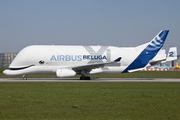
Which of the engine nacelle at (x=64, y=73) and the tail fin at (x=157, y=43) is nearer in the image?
the engine nacelle at (x=64, y=73)

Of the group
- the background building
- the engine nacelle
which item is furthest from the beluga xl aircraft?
the background building

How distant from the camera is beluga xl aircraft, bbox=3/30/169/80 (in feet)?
113

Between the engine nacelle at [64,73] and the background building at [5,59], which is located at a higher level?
the background building at [5,59]

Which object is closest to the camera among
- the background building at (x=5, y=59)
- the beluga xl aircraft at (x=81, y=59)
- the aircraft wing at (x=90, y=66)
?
the aircraft wing at (x=90, y=66)

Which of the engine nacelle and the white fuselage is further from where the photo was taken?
the white fuselage

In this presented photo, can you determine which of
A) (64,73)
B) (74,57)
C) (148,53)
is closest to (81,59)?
(74,57)

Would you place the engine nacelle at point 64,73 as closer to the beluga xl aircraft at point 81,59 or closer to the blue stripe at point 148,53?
the beluga xl aircraft at point 81,59

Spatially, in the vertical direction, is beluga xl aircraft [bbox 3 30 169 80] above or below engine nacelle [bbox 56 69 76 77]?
above

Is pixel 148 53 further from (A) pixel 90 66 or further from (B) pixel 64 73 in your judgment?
(B) pixel 64 73

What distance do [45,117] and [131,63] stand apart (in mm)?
28226

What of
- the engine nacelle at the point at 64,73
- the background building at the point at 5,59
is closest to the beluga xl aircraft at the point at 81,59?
the engine nacelle at the point at 64,73

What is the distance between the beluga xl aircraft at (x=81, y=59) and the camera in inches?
1361

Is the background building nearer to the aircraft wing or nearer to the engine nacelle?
the engine nacelle

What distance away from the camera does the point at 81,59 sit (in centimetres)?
3578
